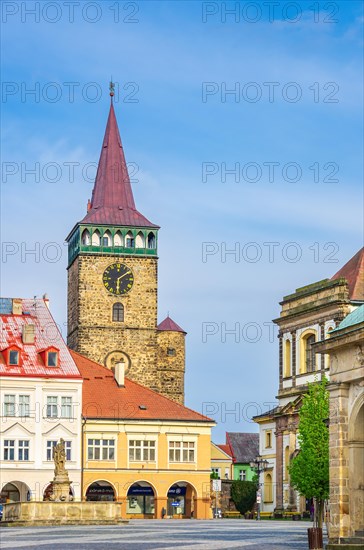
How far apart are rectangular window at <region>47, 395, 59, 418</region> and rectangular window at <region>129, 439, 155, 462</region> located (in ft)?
18.7

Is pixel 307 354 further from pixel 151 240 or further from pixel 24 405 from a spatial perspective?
pixel 24 405

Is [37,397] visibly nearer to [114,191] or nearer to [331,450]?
[114,191]

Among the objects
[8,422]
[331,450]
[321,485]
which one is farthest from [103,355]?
[331,450]

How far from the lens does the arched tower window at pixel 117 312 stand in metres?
104

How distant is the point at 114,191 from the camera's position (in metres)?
108

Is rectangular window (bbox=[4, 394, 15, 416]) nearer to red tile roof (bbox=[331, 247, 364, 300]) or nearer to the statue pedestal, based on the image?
the statue pedestal

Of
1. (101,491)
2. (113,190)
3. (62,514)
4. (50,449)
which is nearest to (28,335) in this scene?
(50,449)

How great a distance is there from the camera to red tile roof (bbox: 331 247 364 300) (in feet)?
288

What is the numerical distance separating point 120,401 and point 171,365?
980 inches

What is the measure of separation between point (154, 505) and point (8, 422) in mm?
11231

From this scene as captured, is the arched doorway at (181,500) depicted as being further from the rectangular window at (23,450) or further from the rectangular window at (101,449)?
the rectangular window at (23,450)

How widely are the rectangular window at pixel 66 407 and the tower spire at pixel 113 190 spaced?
26030mm

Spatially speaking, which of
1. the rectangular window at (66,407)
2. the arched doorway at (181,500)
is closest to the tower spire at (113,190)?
the rectangular window at (66,407)

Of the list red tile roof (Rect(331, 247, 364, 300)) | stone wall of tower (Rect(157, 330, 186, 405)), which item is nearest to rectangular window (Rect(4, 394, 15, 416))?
red tile roof (Rect(331, 247, 364, 300))
